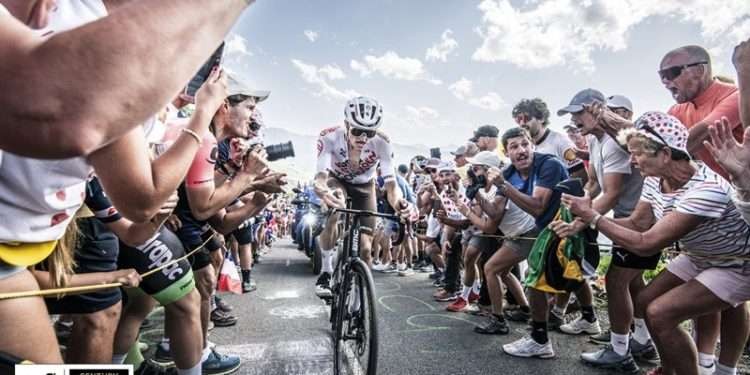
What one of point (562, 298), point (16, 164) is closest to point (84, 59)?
point (16, 164)

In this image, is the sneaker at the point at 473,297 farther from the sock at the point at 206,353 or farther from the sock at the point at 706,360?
the sock at the point at 206,353

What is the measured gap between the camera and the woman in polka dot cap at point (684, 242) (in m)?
2.45

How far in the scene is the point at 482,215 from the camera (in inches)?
198

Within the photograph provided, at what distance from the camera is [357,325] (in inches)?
124

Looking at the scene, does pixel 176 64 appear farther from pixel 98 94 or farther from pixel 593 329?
pixel 593 329

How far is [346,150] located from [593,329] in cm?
353

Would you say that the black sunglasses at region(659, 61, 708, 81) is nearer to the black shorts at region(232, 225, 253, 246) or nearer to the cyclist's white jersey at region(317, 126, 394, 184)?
the cyclist's white jersey at region(317, 126, 394, 184)

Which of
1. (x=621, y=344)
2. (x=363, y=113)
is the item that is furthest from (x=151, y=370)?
(x=621, y=344)

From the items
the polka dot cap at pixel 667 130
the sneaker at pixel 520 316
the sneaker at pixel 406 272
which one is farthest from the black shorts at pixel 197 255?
the sneaker at pixel 406 272

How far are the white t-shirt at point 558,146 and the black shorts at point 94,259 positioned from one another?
504 cm

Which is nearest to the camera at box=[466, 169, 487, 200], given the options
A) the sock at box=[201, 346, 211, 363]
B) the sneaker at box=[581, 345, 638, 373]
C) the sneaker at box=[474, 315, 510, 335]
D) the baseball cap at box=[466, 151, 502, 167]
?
the baseball cap at box=[466, 151, 502, 167]

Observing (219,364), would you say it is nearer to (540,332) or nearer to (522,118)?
(540,332)

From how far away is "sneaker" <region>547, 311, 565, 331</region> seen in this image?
454cm

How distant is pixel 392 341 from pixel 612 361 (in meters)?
2.03
